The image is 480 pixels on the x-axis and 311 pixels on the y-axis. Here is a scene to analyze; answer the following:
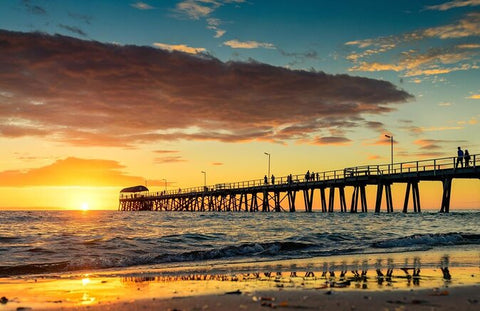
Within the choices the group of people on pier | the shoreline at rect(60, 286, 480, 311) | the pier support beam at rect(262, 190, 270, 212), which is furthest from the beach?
the pier support beam at rect(262, 190, 270, 212)

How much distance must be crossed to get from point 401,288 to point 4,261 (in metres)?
11.0

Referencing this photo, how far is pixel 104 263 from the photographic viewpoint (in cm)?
1270

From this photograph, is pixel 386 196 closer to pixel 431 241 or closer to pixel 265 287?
pixel 431 241

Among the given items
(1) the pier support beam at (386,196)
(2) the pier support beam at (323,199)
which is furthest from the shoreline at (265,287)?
(2) the pier support beam at (323,199)

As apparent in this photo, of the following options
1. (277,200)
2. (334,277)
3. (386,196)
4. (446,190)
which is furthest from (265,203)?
(334,277)

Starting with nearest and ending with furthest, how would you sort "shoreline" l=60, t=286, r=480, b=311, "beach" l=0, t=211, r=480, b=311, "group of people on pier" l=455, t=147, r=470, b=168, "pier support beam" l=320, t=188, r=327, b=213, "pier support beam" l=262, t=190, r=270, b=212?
"shoreline" l=60, t=286, r=480, b=311
"beach" l=0, t=211, r=480, b=311
"group of people on pier" l=455, t=147, r=470, b=168
"pier support beam" l=320, t=188, r=327, b=213
"pier support beam" l=262, t=190, r=270, b=212

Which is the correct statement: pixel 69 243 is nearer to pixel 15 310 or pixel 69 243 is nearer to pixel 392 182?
pixel 15 310

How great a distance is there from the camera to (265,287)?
7.29m

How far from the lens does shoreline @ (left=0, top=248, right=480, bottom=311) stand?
19.6ft

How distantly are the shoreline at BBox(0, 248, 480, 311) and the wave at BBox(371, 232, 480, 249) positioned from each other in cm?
603

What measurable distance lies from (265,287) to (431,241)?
12118mm

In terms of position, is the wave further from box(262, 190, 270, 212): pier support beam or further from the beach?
box(262, 190, 270, 212): pier support beam

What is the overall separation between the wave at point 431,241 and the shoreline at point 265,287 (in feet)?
19.8

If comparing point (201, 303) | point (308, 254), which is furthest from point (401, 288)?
point (308, 254)
